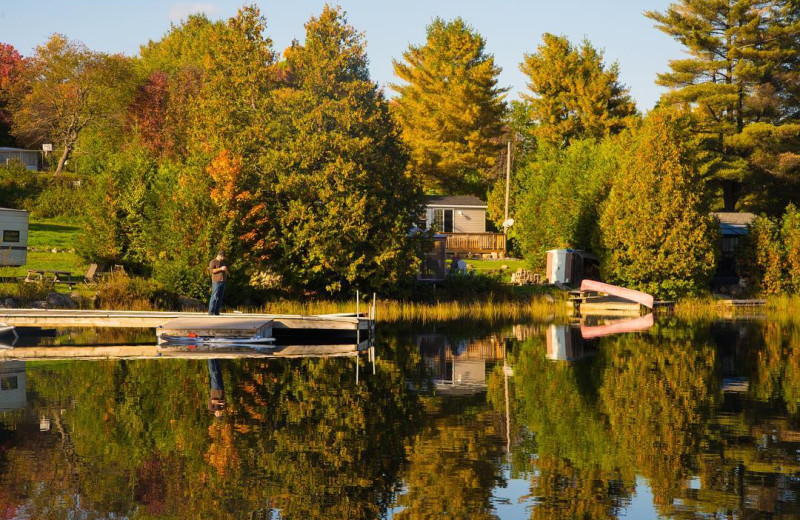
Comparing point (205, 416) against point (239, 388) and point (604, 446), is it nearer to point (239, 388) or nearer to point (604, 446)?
point (239, 388)

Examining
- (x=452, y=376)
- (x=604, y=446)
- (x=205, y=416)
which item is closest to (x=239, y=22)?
(x=452, y=376)

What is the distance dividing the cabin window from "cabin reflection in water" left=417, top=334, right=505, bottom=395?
115 ft

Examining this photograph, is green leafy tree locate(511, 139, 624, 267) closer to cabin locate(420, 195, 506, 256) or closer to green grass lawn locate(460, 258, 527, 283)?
green grass lawn locate(460, 258, 527, 283)

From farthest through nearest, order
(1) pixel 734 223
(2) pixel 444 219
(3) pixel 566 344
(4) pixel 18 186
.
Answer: (2) pixel 444 219 < (4) pixel 18 186 < (1) pixel 734 223 < (3) pixel 566 344

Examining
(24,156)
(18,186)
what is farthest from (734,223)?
(24,156)

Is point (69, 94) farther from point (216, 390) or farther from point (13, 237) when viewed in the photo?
point (216, 390)

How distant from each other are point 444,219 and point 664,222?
22853 mm

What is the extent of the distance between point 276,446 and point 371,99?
2774 cm

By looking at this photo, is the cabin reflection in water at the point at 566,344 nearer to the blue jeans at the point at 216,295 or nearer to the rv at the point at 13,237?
the blue jeans at the point at 216,295

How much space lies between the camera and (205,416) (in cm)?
1543

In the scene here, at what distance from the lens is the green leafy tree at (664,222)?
148 feet

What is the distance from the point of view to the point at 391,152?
3956cm

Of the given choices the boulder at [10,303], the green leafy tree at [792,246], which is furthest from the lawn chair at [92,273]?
the green leafy tree at [792,246]

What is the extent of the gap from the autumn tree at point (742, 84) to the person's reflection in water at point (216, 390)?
149 feet
